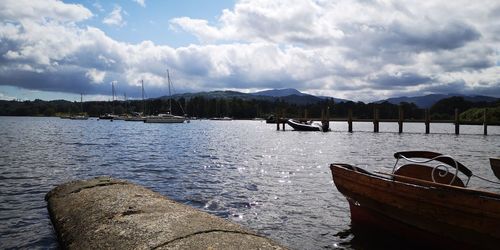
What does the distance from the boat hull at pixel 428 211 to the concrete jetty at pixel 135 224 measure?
14.0 feet

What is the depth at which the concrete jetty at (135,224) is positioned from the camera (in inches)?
182

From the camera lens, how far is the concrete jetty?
15.1 feet

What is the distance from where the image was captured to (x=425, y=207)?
7.69m

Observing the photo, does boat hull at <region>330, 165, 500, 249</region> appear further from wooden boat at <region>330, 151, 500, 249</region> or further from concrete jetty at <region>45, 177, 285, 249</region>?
concrete jetty at <region>45, 177, 285, 249</region>

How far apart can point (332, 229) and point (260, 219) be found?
2038 millimetres

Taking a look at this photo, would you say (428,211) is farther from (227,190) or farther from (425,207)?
(227,190)

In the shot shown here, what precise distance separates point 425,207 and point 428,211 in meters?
0.09

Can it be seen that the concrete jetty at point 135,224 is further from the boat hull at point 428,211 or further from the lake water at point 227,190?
the boat hull at point 428,211

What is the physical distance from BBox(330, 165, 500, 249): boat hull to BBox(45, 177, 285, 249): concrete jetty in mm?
4261

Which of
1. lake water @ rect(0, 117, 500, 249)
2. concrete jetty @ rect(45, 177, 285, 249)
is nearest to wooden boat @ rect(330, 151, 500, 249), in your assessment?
lake water @ rect(0, 117, 500, 249)

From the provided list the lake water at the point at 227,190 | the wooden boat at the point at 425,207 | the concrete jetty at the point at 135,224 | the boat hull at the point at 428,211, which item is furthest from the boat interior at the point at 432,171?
the concrete jetty at the point at 135,224

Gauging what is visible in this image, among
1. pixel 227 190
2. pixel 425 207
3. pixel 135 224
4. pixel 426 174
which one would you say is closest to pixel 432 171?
pixel 426 174

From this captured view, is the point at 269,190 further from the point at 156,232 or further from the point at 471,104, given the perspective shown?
the point at 471,104

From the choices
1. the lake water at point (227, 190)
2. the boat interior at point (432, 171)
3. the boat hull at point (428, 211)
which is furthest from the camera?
the lake water at point (227, 190)
